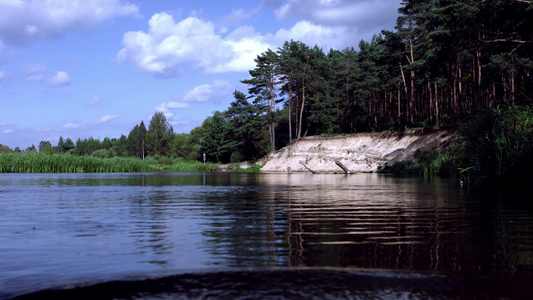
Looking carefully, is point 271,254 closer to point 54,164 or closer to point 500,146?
point 500,146

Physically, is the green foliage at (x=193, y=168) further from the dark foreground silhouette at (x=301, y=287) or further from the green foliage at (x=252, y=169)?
the dark foreground silhouette at (x=301, y=287)

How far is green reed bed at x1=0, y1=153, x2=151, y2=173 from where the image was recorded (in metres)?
45.4

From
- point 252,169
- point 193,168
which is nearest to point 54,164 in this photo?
point 193,168

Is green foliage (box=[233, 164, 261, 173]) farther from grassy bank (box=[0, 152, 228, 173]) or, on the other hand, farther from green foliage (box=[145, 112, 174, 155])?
green foliage (box=[145, 112, 174, 155])

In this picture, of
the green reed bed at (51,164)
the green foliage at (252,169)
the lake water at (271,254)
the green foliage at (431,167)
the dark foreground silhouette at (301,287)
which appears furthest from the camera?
the green foliage at (252,169)

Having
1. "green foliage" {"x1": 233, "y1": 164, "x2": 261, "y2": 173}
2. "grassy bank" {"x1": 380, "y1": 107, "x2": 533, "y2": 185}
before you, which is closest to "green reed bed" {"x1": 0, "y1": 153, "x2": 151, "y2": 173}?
"green foliage" {"x1": 233, "y1": 164, "x2": 261, "y2": 173}

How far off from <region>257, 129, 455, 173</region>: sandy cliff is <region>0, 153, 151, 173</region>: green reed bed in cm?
2498

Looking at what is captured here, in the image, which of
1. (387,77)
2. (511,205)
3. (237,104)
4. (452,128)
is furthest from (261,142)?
(511,205)

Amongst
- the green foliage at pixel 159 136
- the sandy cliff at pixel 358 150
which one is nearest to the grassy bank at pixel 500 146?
the sandy cliff at pixel 358 150

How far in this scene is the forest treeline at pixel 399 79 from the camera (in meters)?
32.5

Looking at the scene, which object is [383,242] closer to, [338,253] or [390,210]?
[338,253]

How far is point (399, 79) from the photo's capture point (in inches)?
2334

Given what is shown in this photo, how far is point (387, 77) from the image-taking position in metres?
68.2

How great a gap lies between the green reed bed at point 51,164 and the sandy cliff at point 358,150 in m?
25.0
